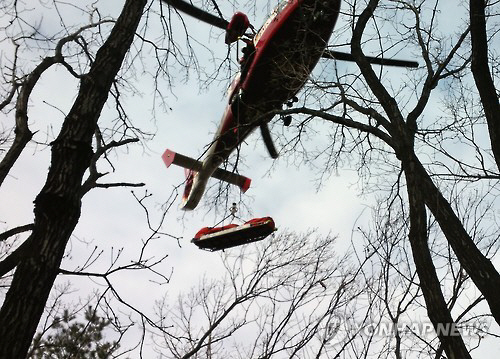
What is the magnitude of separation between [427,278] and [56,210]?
2.55 meters

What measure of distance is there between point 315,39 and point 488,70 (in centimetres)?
272

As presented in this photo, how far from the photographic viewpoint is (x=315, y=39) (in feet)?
19.7

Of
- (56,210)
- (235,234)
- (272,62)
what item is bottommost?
(56,210)

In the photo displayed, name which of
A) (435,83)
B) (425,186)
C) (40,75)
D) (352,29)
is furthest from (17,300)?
(435,83)

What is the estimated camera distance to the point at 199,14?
457 centimetres

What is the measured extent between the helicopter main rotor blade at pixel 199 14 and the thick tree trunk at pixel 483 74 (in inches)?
89.8

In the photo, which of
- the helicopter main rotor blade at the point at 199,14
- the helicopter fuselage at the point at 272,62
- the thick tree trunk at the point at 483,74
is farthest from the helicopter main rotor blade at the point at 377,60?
the thick tree trunk at the point at 483,74

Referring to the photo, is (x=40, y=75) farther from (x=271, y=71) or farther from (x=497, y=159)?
(x=271, y=71)

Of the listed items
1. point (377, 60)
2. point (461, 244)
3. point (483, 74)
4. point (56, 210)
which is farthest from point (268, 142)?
point (56, 210)

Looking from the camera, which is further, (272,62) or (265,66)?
(265,66)

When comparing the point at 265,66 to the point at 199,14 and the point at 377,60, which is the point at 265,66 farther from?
the point at 199,14

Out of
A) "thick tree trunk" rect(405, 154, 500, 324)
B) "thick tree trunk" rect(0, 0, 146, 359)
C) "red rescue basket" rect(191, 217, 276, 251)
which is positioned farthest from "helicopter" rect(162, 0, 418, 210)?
"thick tree trunk" rect(405, 154, 500, 324)

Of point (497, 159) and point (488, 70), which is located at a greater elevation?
point (488, 70)

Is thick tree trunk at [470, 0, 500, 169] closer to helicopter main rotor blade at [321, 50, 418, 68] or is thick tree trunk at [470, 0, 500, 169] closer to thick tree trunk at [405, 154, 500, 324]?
thick tree trunk at [405, 154, 500, 324]
